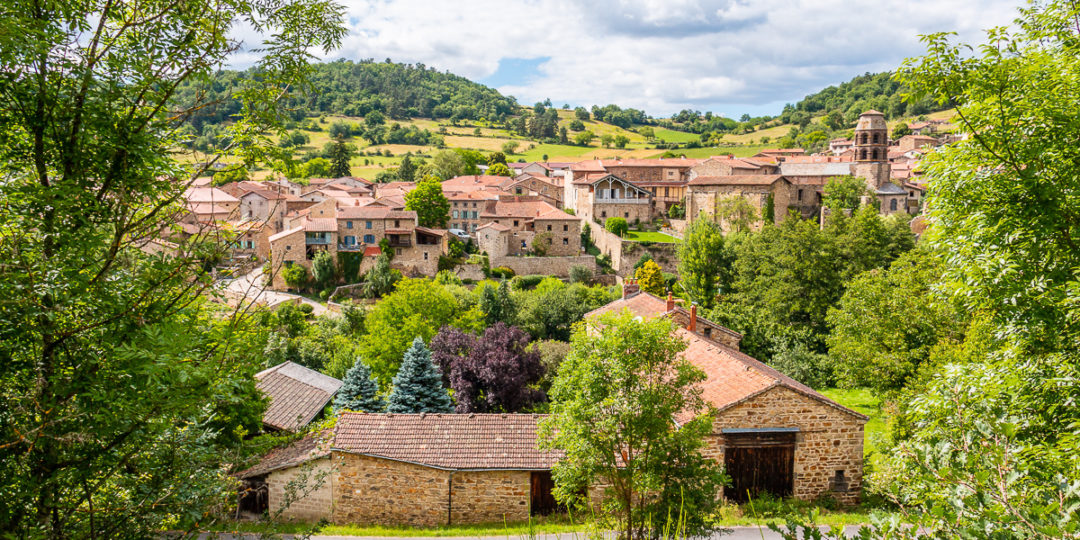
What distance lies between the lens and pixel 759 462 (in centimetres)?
1565

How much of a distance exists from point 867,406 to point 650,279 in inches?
883

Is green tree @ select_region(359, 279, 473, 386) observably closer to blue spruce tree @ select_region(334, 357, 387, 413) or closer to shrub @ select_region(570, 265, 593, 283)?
blue spruce tree @ select_region(334, 357, 387, 413)

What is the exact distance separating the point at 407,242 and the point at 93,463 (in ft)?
150

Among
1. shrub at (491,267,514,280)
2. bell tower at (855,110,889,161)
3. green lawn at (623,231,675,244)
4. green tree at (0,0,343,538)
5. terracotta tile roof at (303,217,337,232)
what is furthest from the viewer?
bell tower at (855,110,889,161)

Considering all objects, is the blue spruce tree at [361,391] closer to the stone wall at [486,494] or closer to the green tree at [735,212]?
the stone wall at [486,494]

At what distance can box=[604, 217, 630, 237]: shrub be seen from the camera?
5538cm

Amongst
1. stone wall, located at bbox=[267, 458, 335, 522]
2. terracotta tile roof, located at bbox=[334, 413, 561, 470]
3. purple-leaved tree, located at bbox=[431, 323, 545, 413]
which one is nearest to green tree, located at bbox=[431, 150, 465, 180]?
purple-leaved tree, located at bbox=[431, 323, 545, 413]

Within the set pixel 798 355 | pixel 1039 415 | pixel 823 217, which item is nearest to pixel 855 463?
pixel 1039 415

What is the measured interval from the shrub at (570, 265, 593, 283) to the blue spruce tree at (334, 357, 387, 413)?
29.2 metres

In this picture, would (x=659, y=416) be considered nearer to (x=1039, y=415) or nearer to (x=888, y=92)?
(x=1039, y=415)

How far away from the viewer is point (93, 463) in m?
4.56

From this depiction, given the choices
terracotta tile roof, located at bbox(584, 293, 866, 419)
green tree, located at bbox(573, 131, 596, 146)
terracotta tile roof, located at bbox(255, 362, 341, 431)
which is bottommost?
terracotta tile roof, located at bbox(255, 362, 341, 431)

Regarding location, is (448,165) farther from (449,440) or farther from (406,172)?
(449,440)

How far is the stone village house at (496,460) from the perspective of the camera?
1488cm
